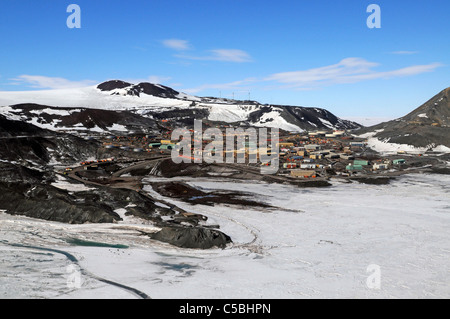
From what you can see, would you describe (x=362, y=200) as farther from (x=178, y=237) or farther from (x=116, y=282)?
(x=116, y=282)

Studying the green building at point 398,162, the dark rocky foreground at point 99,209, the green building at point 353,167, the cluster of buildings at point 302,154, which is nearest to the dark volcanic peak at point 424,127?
the cluster of buildings at point 302,154

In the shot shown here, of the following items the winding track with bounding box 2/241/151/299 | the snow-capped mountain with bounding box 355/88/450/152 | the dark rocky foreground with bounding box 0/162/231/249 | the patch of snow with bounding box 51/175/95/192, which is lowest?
the winding track with bounding box 2/241/151/299

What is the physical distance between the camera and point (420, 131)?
130375mm

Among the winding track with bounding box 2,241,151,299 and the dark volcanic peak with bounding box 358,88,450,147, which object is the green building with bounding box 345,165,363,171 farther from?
the winding track with bounding box 2,241,151,299

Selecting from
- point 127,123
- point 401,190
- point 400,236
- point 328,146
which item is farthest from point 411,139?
point 127,123

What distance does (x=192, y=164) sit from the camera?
92.8m

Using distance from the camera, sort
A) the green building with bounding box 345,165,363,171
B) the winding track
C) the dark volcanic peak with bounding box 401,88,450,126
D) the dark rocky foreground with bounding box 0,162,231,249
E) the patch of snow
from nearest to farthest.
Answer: the winding track
the dark rocky foreground with bounding box 0,162,231,249
the patch of snow
the green building with bounding box 345,165,363,171
the dark volcanic peak with bounding box 401,88,450,126

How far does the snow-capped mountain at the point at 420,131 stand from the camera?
122 m

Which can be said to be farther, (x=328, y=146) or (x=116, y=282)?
(x=328, y=146)

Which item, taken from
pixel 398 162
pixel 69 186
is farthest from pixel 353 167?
pixel 69 186

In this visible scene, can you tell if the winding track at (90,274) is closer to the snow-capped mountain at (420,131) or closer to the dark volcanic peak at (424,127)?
the snow-capped mountain at (420,131)

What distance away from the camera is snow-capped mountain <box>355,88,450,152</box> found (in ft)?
400

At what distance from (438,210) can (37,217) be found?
5880 centimetres

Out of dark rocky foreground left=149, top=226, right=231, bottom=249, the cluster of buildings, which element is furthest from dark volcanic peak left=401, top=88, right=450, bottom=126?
dark rocky foreground left=149, top=226, right=231, bottom=249
